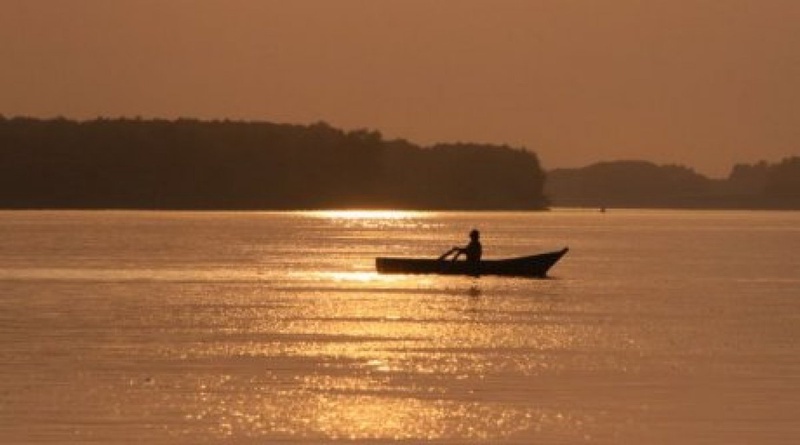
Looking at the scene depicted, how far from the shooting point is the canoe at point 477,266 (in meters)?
65.4

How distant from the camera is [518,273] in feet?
222

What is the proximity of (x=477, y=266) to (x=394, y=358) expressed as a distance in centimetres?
3004

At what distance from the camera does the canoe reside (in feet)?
215

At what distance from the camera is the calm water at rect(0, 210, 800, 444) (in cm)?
2569

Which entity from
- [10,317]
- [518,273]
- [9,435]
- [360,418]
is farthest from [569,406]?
[518,273]

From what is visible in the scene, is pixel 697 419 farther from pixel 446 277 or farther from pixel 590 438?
pixel 446 277

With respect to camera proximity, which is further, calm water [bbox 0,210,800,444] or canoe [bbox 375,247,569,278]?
canoe [bbox 375,247,569,278]

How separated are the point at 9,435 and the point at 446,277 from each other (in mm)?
47488

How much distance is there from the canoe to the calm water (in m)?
0.54

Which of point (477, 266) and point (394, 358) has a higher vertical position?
point (477, 266)

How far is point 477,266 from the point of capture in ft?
214

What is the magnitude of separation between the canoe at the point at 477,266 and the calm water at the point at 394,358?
21.1 inches

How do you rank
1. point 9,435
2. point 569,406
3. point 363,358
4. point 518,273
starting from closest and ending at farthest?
point 9,435, point 569,406, point 363,358, point 518,273

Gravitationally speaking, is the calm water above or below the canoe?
below
